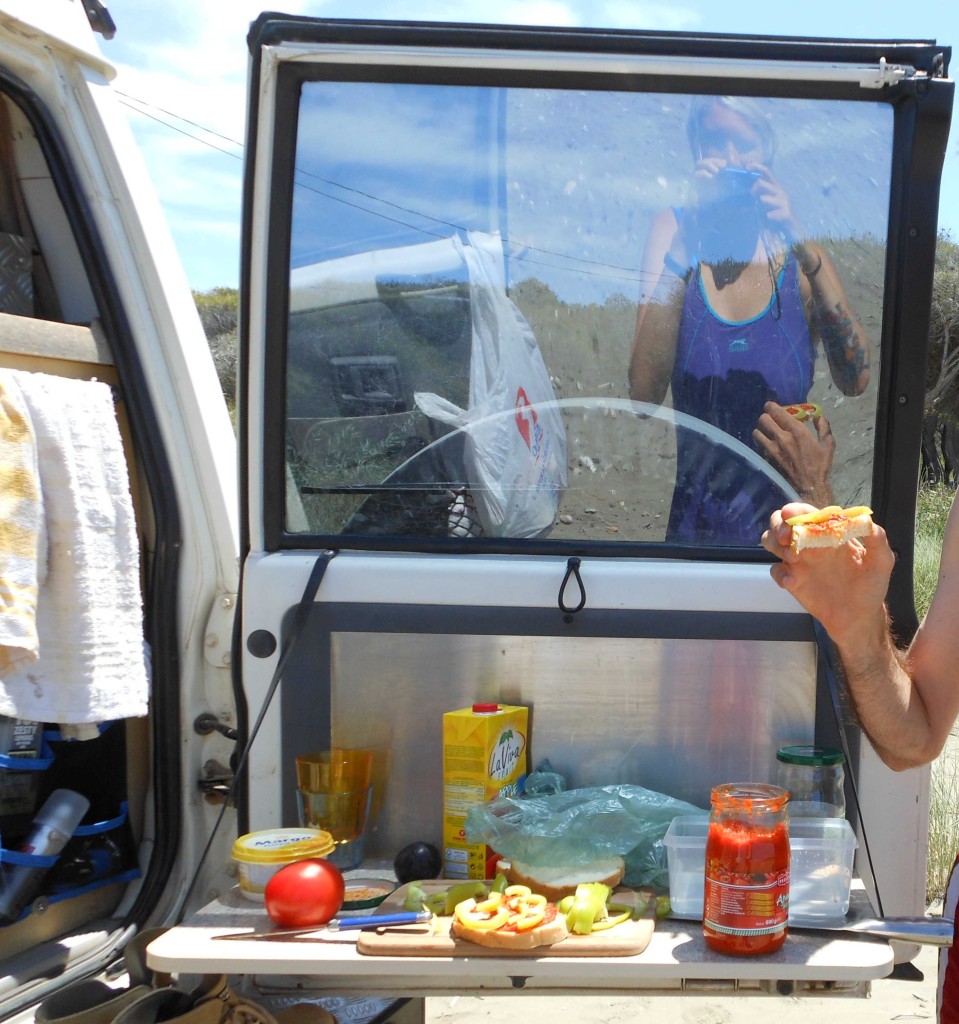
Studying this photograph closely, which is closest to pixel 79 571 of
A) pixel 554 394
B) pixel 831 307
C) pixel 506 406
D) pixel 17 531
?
pixel 17 531

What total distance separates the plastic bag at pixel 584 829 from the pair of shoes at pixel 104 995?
652 mm

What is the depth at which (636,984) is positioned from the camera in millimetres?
1826

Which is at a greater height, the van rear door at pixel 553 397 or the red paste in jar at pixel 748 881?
the van rear door at pixel 553 397

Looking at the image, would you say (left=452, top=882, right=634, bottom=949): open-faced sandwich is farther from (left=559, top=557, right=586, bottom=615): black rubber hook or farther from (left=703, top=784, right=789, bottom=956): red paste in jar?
(left=559, top=557, right=586, bottom=615): black rubber hook

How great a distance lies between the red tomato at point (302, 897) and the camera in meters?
1.89

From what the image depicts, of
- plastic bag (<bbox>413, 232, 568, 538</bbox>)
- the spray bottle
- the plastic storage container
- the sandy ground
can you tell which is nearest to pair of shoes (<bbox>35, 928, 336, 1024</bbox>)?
the spray bottle

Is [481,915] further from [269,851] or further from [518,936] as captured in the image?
[269,851]

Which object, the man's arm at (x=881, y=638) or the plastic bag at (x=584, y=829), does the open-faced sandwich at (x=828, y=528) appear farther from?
the plastic bag at (x=584, y=829)

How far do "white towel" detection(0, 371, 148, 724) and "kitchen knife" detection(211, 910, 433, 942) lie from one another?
2.01 ft

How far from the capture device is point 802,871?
1989 millimetres

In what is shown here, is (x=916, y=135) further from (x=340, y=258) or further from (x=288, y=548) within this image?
(x=288, y=548)

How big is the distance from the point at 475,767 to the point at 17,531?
3.24 feet

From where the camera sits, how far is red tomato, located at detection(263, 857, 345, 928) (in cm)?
189

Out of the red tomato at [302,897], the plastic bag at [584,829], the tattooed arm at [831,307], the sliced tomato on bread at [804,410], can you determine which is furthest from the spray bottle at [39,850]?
the tattooed arm at [831,307]
